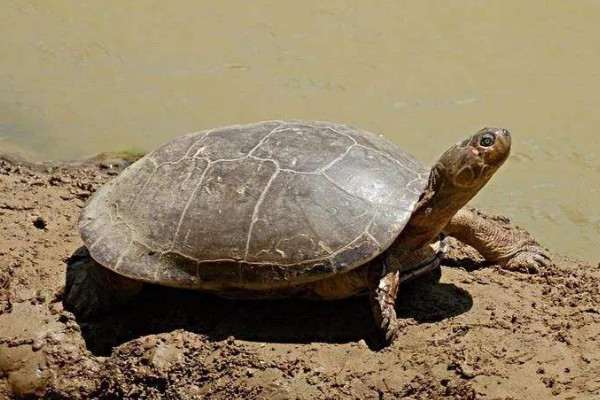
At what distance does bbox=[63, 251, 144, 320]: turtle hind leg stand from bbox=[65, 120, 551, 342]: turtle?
15 mm

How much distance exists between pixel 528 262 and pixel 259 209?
210 centimetres

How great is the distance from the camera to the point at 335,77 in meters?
10.2

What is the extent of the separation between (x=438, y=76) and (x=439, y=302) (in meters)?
5.07

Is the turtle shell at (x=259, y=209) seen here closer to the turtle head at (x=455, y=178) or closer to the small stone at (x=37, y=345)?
the turtle head at (x=455, y=178)

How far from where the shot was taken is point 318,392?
4.88 m

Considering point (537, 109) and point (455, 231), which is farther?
point (537, 109)

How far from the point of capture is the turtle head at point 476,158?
4.93 m

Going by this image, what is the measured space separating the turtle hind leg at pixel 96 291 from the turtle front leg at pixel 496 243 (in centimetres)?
226

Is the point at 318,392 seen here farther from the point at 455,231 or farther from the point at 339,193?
the point at 455,231

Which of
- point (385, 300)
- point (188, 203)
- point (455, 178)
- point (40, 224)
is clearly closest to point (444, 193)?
point (455, 178)

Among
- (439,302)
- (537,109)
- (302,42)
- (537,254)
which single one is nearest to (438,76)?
(537,109)

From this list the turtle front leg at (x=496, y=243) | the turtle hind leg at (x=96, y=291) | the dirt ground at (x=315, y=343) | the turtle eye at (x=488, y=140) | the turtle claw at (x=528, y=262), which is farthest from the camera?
the turtle claw at (x=528, y=262)

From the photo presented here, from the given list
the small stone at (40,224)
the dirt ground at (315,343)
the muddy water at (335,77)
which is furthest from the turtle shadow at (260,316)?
the muddy water at (335,77)

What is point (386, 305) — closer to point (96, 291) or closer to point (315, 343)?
point (315, 343)
